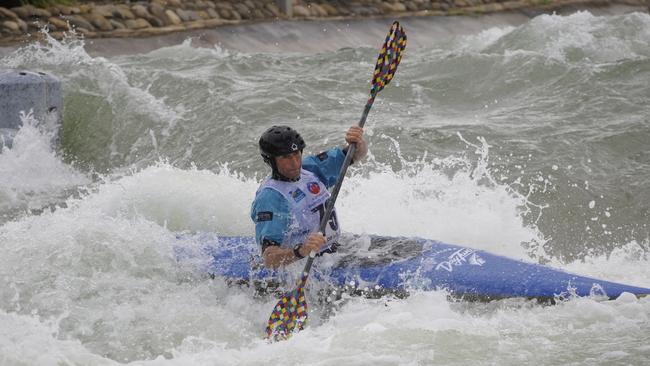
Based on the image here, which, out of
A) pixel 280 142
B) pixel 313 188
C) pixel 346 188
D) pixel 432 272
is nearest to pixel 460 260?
pixel 432 272

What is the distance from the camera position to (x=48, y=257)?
6188mm

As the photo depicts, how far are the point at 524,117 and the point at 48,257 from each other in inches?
218

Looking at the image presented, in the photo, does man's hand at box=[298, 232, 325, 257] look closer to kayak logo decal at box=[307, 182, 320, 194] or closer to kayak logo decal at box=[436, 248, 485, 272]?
kayak logo decal at box=[307, 182, 320, 194]

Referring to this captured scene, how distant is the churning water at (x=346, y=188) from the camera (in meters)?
5.09

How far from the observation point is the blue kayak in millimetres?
5363

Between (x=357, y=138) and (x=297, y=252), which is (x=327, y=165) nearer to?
(x=357, y=138)

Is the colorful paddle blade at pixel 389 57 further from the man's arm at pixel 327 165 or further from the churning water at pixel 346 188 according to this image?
the churning water at pixel 346 188

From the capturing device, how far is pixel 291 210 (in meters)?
5.52

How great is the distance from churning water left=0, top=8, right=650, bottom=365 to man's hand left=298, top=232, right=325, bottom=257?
16.6 inches

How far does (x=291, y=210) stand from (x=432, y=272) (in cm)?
85

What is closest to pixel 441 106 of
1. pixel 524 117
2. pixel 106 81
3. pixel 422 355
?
pixel 524 117

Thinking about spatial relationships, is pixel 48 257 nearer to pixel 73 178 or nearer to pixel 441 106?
pixel 73 178

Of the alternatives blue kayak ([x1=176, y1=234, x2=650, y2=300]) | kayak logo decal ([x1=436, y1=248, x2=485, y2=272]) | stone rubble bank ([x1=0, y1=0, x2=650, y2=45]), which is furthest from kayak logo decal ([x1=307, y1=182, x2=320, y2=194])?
stone rubble bank ([x1=0, y1=0, x2=650, y2=45])

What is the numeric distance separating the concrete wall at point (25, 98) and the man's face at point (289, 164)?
474cm
